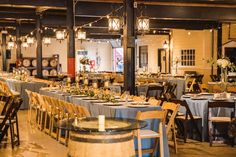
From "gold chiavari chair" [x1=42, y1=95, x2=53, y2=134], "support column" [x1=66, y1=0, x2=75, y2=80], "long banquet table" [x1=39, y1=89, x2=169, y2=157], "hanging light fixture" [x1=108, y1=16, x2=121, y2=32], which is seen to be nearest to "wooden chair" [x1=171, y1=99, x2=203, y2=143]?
"long banquet table" [x1=39, y1=89, x2=169, y2=157]

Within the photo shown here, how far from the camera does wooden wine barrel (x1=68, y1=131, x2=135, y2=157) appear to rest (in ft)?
13.1

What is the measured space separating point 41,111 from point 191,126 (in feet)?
10.3

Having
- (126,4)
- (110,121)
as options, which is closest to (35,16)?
(126,4)

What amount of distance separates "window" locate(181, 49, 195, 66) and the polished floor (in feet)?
46.5

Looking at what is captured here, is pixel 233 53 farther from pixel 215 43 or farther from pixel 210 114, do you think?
pixel 210 114

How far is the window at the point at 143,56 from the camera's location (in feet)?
86.2

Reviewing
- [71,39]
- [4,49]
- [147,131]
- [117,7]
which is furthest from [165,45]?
[147,131]

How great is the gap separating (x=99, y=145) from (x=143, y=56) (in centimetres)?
2285

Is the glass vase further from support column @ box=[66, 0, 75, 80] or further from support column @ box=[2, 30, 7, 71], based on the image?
support column @ box=[2, 30, 7, 71]

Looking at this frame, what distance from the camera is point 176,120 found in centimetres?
807

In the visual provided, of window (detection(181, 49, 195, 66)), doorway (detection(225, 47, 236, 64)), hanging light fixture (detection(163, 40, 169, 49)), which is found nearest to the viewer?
doorway (detection(225, 47, 236, 64))

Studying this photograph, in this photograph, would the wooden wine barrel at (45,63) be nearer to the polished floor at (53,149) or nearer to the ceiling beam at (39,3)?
the ceiling beam at (39,3)

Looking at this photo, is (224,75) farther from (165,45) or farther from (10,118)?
(165,45)

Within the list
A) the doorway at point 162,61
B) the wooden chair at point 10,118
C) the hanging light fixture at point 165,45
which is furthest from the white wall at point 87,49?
the wooden chair at point 10,118
